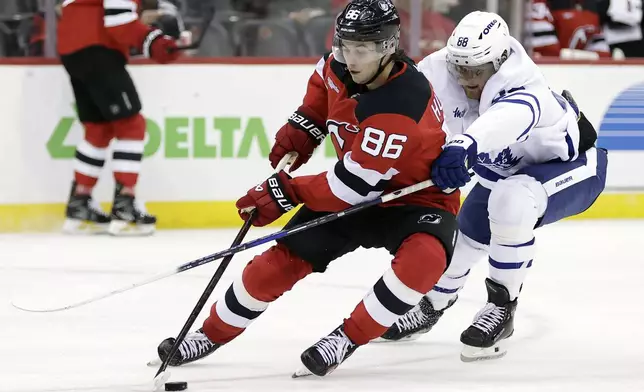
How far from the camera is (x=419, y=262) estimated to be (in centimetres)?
314

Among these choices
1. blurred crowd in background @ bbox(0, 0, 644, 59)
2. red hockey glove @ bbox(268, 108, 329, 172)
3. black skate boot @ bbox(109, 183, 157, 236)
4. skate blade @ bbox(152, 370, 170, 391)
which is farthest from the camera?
blurred crowd in background @ bbox(0, 0, 644, 59)

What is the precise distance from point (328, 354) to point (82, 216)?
2927 mm

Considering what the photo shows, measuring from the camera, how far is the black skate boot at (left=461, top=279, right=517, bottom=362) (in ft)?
11.4

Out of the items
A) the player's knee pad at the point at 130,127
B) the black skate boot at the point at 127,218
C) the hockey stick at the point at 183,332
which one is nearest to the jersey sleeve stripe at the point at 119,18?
the player's knee pad at the point at 130,127

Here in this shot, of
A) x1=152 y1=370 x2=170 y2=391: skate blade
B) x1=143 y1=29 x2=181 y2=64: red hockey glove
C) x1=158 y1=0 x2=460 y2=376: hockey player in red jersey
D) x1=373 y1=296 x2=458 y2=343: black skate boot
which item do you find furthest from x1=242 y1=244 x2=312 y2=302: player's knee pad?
x1=143 y1=29 x2=181 y2=64: red hockey glove

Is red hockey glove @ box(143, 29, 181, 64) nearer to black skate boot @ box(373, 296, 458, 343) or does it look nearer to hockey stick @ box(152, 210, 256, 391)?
black skate boot @ box(373, 296, 458, 343)

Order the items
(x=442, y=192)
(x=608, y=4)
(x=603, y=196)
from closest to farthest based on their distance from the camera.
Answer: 1. (x=442, y=192)
2. (x=603, y=196)
3. (x=608, y=4)

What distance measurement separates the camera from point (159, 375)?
10.1 ft

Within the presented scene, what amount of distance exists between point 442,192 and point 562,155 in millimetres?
482

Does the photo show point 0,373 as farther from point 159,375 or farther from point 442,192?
point 442,192

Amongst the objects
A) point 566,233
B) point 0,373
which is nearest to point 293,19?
point 566,233

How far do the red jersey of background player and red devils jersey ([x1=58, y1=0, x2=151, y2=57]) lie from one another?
7.31 ft

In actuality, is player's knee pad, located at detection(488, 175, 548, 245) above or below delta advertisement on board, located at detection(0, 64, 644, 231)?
above

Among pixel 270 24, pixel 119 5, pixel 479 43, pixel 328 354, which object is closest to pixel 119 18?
pixel 119 5
